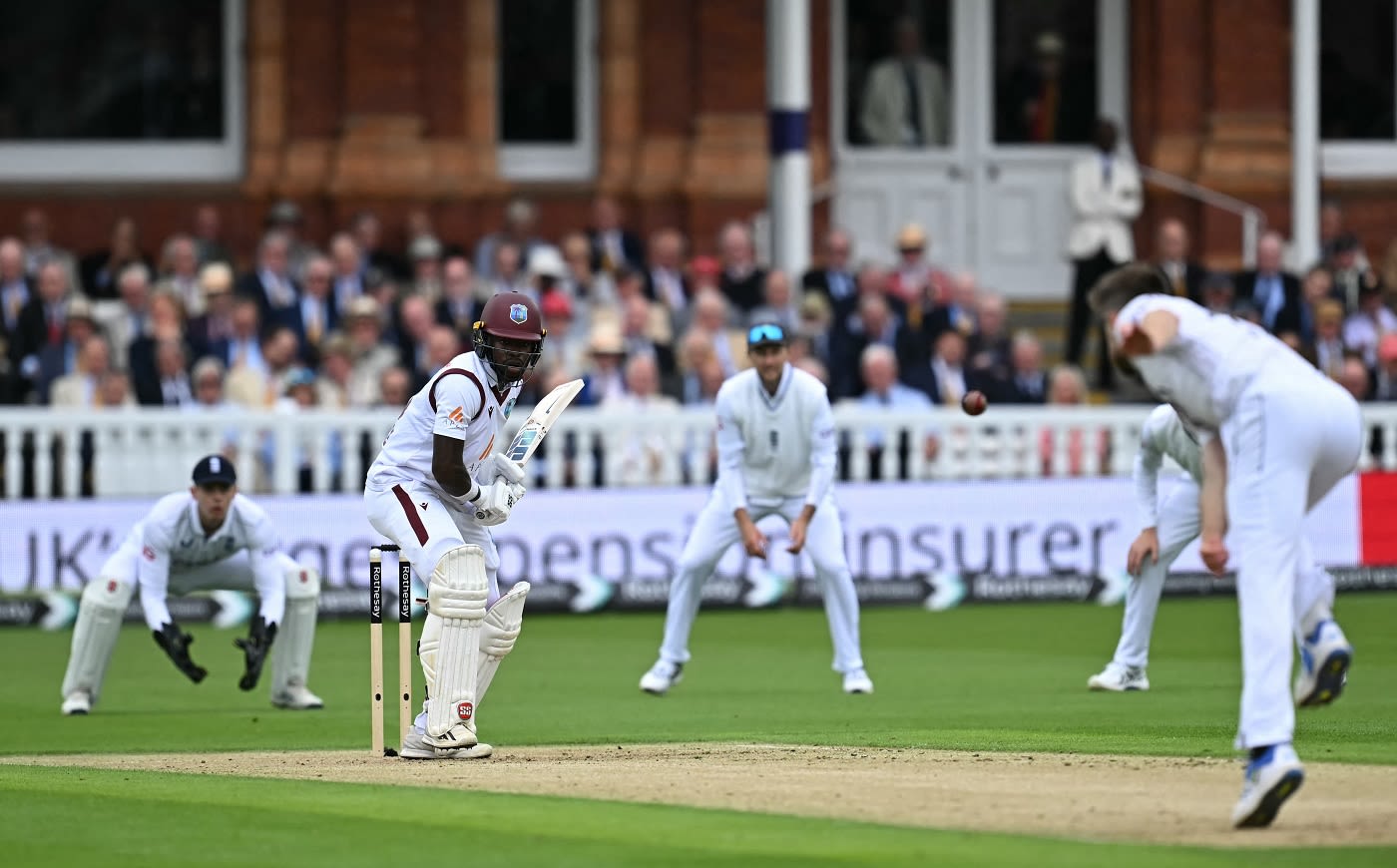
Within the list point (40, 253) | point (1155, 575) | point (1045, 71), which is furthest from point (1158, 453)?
point (1045, 71)

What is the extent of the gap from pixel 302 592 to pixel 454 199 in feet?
38.8

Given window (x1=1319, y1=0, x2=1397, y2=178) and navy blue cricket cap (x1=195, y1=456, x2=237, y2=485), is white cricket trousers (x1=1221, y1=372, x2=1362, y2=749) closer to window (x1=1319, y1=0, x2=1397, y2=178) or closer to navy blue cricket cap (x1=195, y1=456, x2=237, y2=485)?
navy blue cricket cap (x1=195, y1=456, x2=237, y2=485)

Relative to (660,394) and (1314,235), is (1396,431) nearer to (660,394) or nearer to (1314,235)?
(1314,235)

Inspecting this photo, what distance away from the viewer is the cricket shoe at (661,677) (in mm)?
14609

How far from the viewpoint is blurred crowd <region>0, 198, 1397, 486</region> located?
2067cm

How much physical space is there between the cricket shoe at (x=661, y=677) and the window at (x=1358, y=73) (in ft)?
48.3

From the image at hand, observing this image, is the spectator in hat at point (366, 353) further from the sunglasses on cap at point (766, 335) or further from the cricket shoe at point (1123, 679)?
the cricket shoe at point (1123, 679)

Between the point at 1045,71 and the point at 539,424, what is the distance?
16.3 metres

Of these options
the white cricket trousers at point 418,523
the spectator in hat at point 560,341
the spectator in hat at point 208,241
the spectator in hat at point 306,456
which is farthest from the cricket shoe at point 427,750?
→ the spectator in hat at point 208,241

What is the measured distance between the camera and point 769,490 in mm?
15227

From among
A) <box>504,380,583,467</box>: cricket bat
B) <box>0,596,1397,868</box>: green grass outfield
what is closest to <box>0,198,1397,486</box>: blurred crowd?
<box>0,596,1397,868</box>: green grass outfield

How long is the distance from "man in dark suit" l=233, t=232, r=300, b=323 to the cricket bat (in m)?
10.4

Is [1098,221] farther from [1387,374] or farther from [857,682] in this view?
[857,682]

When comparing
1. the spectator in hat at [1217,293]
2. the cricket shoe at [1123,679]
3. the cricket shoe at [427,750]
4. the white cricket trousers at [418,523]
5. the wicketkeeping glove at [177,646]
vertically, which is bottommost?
the cricket shoe at [1123,679]
